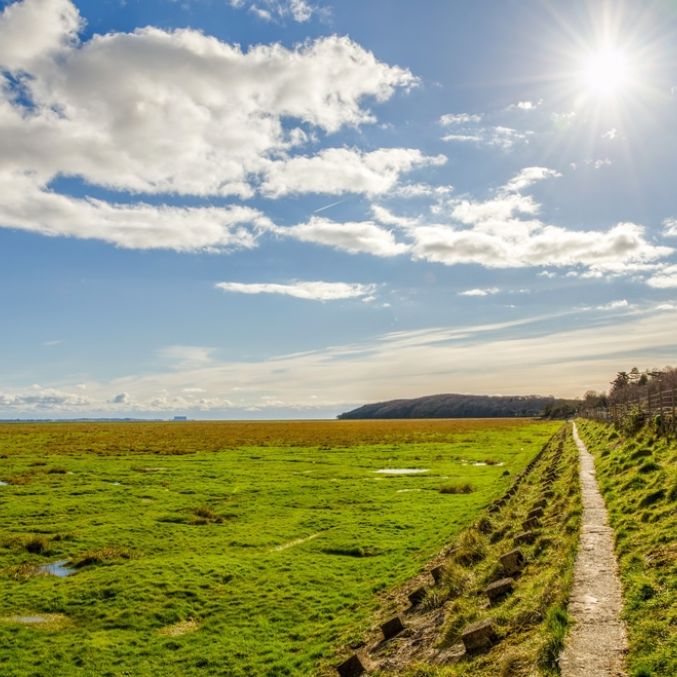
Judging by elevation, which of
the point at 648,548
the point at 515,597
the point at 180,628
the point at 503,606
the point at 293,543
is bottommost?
the point at 293,543

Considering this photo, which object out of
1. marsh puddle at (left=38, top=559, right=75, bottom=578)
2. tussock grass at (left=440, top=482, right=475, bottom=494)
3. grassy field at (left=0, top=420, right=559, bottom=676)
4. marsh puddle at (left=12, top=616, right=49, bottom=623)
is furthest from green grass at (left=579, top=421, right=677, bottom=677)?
marsh puddle at (left=38, top=559, right=75, bottom=578)

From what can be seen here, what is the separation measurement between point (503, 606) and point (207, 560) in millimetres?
12337

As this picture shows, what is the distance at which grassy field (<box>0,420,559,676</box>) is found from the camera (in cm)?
1344

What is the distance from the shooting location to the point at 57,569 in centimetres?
2011

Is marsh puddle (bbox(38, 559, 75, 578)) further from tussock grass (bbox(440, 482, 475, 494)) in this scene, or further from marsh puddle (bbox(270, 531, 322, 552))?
tussock grass (bbox(440, 482, 475, 494))

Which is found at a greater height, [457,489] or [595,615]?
[595,615]

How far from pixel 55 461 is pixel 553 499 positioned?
48026mm

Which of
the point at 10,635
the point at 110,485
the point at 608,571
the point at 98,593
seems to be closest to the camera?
the point at 608,571

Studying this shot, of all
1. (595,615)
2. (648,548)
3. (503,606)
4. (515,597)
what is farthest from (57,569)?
(648,548)

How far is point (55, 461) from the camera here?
5403cm

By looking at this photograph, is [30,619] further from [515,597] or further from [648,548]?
[648,548]

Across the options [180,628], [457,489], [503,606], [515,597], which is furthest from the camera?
[457,489]

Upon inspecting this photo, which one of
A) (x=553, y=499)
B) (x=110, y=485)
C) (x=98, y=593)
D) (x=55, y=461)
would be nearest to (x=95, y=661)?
(x=98, y=593)

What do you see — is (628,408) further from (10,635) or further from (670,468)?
(10,635)
